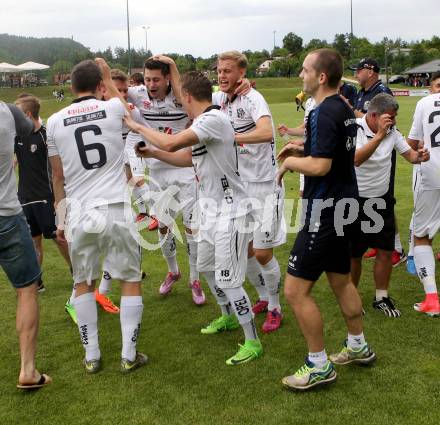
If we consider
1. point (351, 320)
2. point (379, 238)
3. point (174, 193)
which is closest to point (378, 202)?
point (379, 238)

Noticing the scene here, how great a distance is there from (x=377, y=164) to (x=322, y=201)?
175 cm

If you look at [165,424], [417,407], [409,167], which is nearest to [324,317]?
[417,407]

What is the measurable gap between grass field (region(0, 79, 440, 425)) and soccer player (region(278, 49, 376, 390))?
12.2 inches

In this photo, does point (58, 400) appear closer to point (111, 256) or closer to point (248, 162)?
point (111, 256)

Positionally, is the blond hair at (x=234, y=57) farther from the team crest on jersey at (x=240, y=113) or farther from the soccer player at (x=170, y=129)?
the soccer player at (x=170, y=129)

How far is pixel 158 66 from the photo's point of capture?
5766 millimetres

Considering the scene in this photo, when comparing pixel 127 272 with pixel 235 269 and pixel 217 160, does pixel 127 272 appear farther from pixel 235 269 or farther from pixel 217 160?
pixel 217 160

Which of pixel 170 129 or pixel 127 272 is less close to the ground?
pixel 170 129

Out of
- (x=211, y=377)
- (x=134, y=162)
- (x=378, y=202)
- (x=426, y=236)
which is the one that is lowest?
(x=211, y=377)

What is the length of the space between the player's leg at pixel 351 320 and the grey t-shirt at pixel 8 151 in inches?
Result: 106

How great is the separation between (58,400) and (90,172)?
1864mm

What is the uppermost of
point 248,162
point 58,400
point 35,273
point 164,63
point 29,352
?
point 164,63

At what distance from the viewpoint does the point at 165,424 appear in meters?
3.79

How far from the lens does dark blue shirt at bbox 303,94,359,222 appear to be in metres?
3.82
